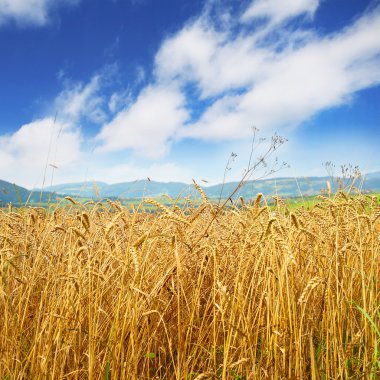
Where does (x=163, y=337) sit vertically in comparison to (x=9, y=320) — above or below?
below

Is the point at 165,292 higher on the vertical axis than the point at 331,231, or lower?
lower

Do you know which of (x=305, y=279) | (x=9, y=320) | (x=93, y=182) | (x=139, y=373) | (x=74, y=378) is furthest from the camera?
(x=93, y=182)

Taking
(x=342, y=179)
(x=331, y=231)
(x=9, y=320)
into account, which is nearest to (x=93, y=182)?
(x=9, y=320)

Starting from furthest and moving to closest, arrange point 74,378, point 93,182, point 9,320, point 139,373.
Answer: point 93,182, point 9,320, point 139,373, point 74,378

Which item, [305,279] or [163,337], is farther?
[305,279]

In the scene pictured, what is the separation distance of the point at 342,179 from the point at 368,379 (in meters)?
2.61

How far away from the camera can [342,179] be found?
4.48 meters

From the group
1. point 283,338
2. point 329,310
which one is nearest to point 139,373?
point 283,338

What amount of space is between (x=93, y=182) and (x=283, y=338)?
114 inches

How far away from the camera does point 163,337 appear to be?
316 cm

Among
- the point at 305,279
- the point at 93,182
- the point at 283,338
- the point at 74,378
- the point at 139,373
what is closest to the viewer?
the point at 283,338

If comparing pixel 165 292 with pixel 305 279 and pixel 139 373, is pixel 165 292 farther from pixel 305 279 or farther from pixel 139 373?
pixel 305 279

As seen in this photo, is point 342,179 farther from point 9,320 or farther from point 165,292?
point 9,320

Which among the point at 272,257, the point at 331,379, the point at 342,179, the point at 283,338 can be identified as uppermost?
the point at 342,179
